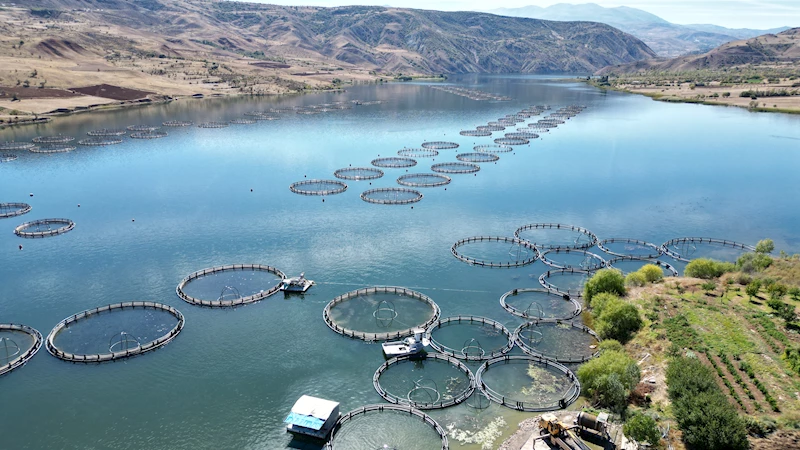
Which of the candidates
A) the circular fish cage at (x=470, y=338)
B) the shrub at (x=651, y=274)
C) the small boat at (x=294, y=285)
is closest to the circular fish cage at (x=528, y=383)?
the circular fish cage at (x=470, y=338)

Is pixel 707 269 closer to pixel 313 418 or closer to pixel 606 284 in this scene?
pixel 606 284

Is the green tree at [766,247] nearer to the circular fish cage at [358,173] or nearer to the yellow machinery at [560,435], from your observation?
the yellow machinery at [560,435]

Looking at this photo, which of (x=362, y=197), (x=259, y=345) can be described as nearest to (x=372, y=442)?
(x=259, y=345)

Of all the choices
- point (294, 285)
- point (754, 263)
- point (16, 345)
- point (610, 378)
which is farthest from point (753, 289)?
point (16, 345)

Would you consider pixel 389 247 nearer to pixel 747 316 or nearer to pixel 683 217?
pixel 747 316

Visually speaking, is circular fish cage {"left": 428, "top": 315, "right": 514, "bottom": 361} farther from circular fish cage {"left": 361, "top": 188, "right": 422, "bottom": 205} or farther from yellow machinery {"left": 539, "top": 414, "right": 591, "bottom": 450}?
circular fish cage {"left": 361, "top": 188, "right": 422, "bottom": 205}
